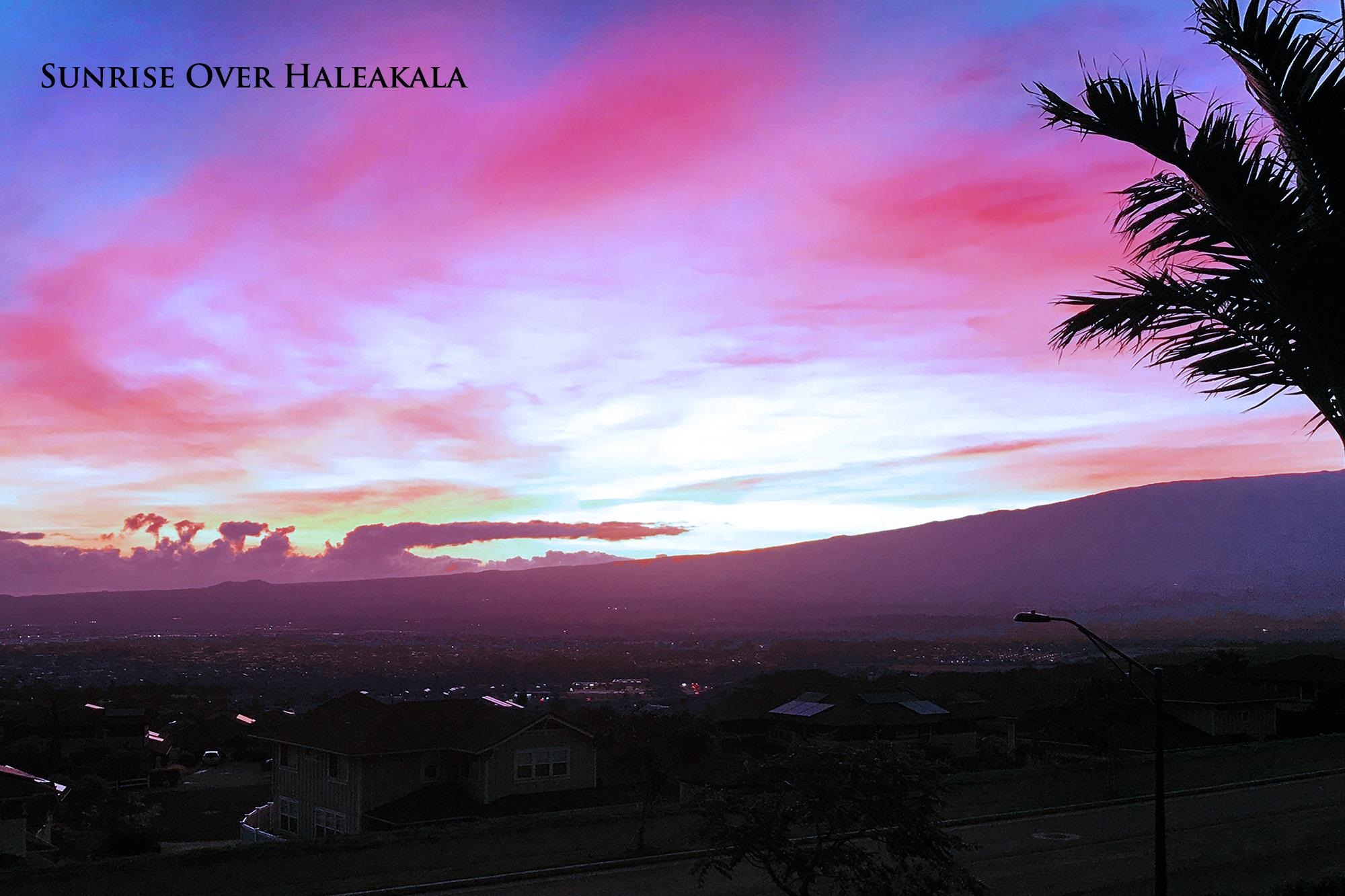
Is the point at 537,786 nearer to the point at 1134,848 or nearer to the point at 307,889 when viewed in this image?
the point at 307,889

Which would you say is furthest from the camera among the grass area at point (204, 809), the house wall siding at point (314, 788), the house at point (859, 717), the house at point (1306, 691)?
the house at point (1306, 691)

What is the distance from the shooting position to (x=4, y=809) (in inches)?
1545

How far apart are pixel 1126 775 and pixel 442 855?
31937mm

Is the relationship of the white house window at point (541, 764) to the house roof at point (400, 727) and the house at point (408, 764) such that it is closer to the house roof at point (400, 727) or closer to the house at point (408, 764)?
the house at point (408, 764)

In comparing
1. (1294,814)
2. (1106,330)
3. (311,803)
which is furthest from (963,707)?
(1106,330)

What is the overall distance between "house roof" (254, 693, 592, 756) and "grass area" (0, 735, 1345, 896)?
7.02 m

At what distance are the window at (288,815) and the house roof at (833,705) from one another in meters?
26.1

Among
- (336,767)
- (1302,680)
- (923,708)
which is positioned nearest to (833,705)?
(923,708)

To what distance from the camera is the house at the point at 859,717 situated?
188 feet

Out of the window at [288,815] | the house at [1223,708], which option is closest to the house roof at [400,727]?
the window at [288,815]

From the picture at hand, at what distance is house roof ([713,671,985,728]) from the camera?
57.6 m

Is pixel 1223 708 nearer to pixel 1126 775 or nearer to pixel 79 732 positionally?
pixel 1126 775

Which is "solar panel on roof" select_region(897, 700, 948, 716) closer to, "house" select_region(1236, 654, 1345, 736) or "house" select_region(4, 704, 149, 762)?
"house" select_region(1236, 654, 1345, 736)

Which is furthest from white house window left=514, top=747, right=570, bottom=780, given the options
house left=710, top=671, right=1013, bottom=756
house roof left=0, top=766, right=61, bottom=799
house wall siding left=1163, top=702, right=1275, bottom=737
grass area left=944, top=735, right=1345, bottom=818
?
house wall siding left=1163, top=702, right=1275, bottom=737
